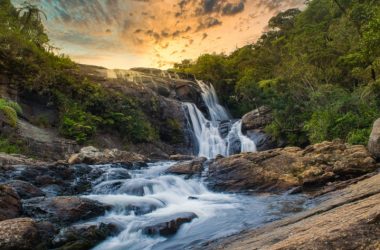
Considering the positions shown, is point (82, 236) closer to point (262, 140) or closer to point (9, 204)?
point (9, 204)

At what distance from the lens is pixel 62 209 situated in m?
9.43

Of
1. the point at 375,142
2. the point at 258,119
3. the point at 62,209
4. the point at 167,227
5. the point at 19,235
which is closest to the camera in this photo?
the point at 19,235

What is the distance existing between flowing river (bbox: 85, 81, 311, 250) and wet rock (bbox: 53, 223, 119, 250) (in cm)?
19

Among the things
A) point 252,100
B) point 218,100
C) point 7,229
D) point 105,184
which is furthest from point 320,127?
point 218,100

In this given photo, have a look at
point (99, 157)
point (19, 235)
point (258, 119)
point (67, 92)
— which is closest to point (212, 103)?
point (258, 119)

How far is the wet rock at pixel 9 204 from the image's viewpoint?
8.58 meters

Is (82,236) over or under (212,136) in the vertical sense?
under

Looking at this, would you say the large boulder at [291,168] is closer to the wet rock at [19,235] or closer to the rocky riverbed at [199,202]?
the rocky riverbed at [199,202]

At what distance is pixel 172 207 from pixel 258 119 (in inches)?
758

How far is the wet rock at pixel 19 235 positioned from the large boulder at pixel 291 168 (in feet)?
25.3

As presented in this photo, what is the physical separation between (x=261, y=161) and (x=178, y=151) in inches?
589

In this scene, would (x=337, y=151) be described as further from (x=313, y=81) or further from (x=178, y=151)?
(x=178, y=151)

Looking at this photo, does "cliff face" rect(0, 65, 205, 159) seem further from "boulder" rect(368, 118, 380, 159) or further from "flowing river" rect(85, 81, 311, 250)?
"boulder" rect(368, 118, 380, 159)

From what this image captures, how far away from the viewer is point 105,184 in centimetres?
1336
